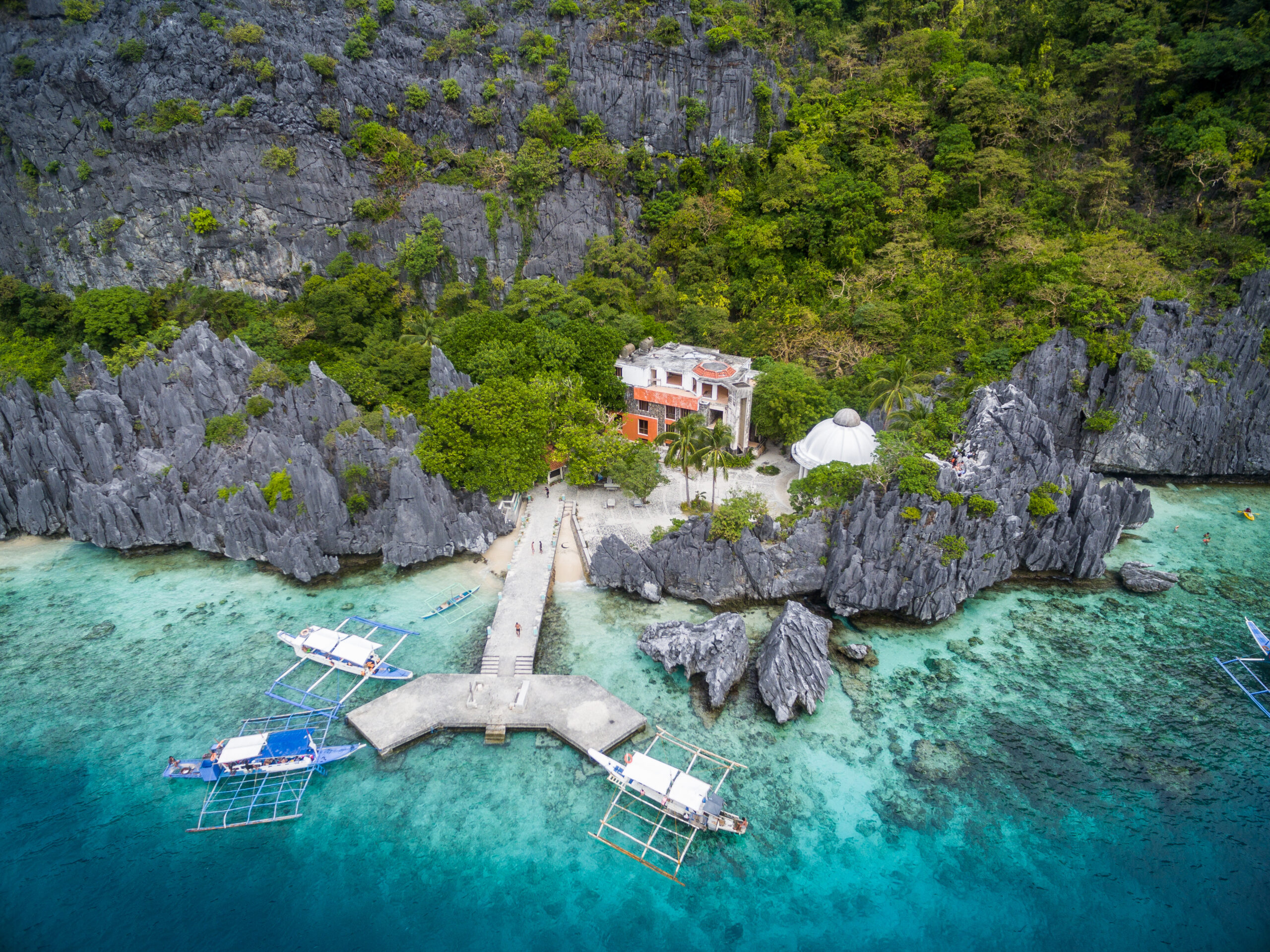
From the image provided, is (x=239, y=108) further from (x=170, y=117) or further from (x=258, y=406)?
(x=258, y=406)

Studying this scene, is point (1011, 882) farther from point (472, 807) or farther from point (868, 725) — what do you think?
point (472, 807)

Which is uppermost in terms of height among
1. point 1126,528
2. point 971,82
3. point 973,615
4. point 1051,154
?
point 971,82

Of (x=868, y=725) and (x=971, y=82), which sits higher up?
(x=971, y=82)

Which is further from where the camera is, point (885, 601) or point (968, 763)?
point (885, 601)

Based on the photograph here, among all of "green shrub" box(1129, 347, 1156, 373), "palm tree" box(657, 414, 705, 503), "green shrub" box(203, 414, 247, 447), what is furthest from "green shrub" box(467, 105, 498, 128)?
"green shrub" box(1129, 347, 1156, 373)

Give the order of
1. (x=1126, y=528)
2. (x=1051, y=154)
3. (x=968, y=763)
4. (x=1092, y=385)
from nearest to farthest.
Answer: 1. (x=968, y=763)
2. (x=1126, y=528)
3. (x=1092, y=385)
4. (x=1051, y=154)

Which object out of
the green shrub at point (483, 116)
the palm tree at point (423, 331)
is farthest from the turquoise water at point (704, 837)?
the green shrub at point (483, 116)

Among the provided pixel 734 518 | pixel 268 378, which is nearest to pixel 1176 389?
pixel 734 518

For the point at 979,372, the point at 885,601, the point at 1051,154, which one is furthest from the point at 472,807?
the point at 1051,154
